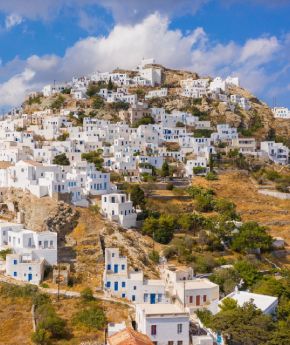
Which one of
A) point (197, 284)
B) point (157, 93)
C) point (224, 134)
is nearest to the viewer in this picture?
point (197, 284)

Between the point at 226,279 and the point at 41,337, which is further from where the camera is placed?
the point at 226,279

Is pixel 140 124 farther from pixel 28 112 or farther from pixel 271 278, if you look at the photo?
pixel 271 278

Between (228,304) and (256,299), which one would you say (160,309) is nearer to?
(228,304)

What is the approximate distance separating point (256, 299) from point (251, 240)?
39.0ft

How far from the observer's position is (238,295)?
31.4 meters

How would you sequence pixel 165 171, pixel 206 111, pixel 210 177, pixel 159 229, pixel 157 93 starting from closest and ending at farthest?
pixel 159 229, pixel 165 171, pixel 210 177, pixel 206 111, pixel 157 93

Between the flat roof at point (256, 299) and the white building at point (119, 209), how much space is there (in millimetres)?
12218

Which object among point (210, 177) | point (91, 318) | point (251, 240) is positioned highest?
point (210, 177)

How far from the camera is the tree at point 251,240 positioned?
138 ft

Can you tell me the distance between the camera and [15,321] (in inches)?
1198

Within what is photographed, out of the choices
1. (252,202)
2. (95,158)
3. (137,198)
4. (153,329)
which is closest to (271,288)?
(153,329)

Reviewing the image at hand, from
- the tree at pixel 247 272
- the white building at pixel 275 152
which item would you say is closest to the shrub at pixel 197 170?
the white building at pixel 275 152

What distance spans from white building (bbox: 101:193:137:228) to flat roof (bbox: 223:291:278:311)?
12.2m

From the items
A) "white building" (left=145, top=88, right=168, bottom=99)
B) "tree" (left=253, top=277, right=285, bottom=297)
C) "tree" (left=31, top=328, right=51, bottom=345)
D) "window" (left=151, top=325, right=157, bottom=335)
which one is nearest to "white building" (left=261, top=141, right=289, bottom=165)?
"white building" (left=145, top=88, right=168, bottom=99)
